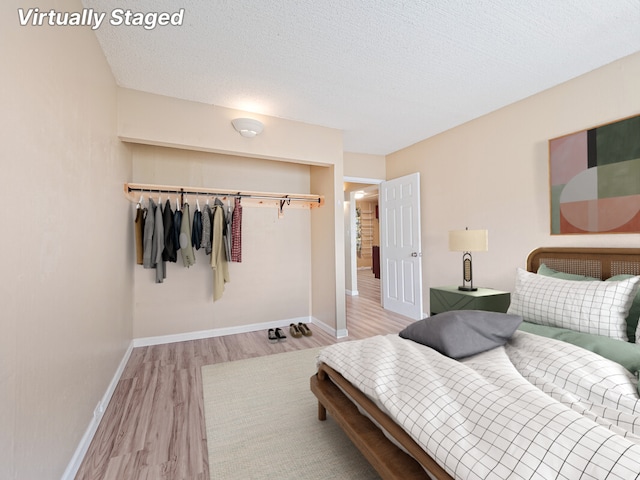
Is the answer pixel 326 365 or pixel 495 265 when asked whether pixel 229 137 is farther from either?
pixel 495 265

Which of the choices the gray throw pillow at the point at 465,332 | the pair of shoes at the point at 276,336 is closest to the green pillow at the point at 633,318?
the gray throw pillow at the point at 465,332

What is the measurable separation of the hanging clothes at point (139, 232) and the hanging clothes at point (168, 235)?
Answer: 0.66 feet

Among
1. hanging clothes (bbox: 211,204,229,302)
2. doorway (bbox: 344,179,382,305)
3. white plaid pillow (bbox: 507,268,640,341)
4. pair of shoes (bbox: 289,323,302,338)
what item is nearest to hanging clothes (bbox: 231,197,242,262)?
hanging clothes (bbox: 211,204,229,302)

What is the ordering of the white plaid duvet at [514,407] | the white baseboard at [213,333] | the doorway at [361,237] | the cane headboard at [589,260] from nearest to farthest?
the white plaid duvet at [514,407], the cane headboard at [589,260], the white baseboard at [213,333], the doorway at [361,237]

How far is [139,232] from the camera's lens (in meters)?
3.04

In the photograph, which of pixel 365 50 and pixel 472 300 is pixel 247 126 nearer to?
pixel 365 50

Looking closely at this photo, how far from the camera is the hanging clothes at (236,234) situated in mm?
3441

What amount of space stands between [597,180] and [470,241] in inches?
41.1

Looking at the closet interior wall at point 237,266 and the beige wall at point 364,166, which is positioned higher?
the beige wall at point 364,166

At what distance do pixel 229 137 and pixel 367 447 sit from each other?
9.30 feet

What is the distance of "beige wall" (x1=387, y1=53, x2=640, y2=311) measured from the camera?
2.33 metres

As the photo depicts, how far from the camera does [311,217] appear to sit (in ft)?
13.4

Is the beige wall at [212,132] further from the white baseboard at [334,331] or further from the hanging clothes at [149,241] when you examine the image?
the white baseboard at [334,331]

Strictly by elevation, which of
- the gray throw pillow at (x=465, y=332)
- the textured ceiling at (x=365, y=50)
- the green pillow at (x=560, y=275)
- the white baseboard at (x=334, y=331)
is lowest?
the white baseboard at (x=334, y=331)
